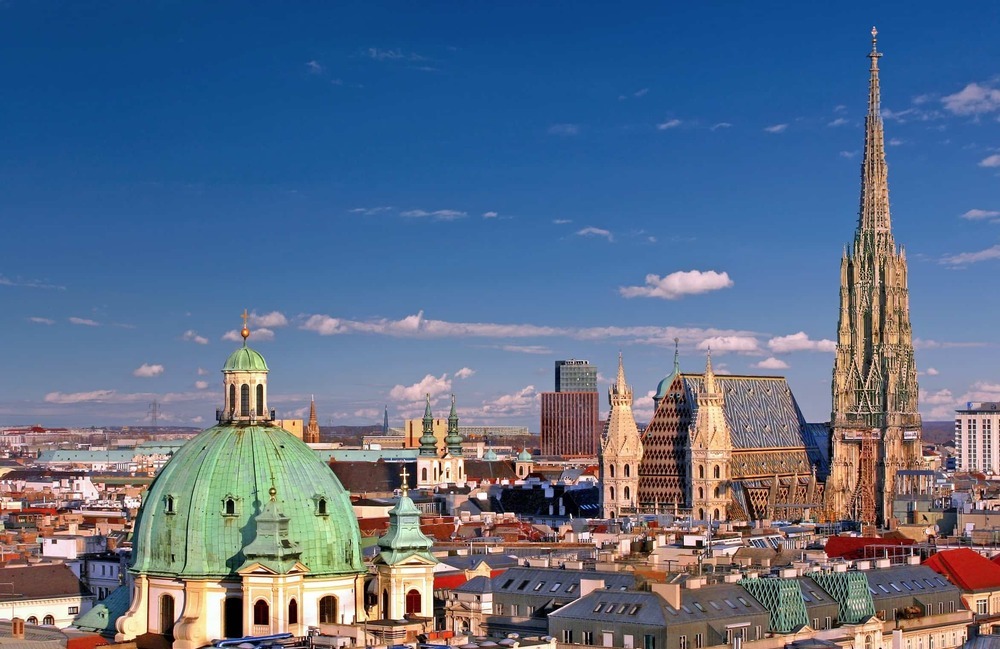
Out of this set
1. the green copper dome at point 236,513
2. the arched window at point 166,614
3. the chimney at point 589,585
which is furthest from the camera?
the chimney at point 589,585

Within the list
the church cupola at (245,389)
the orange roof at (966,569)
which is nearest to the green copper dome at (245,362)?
the church cupola at (245,389)

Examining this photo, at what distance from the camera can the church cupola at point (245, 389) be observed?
268ft

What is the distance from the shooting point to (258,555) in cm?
7362

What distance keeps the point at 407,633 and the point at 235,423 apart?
11.9m

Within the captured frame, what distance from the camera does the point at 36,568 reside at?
116 m

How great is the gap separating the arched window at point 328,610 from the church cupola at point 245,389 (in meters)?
9.13

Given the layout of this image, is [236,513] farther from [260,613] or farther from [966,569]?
[966,569]

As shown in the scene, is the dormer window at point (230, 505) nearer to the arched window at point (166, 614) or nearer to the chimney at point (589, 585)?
the arched window at point (166, 614)

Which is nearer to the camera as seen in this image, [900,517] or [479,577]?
[479,577]

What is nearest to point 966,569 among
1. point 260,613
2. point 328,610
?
point 328,610

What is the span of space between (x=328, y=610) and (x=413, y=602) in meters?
4.43

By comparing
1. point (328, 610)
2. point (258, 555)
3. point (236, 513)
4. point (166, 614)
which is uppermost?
point (236, 513)

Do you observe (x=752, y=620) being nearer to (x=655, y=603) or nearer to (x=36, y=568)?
(x=655, y=603)

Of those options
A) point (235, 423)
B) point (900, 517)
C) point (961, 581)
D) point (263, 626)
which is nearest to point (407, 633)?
point (263, 626)
